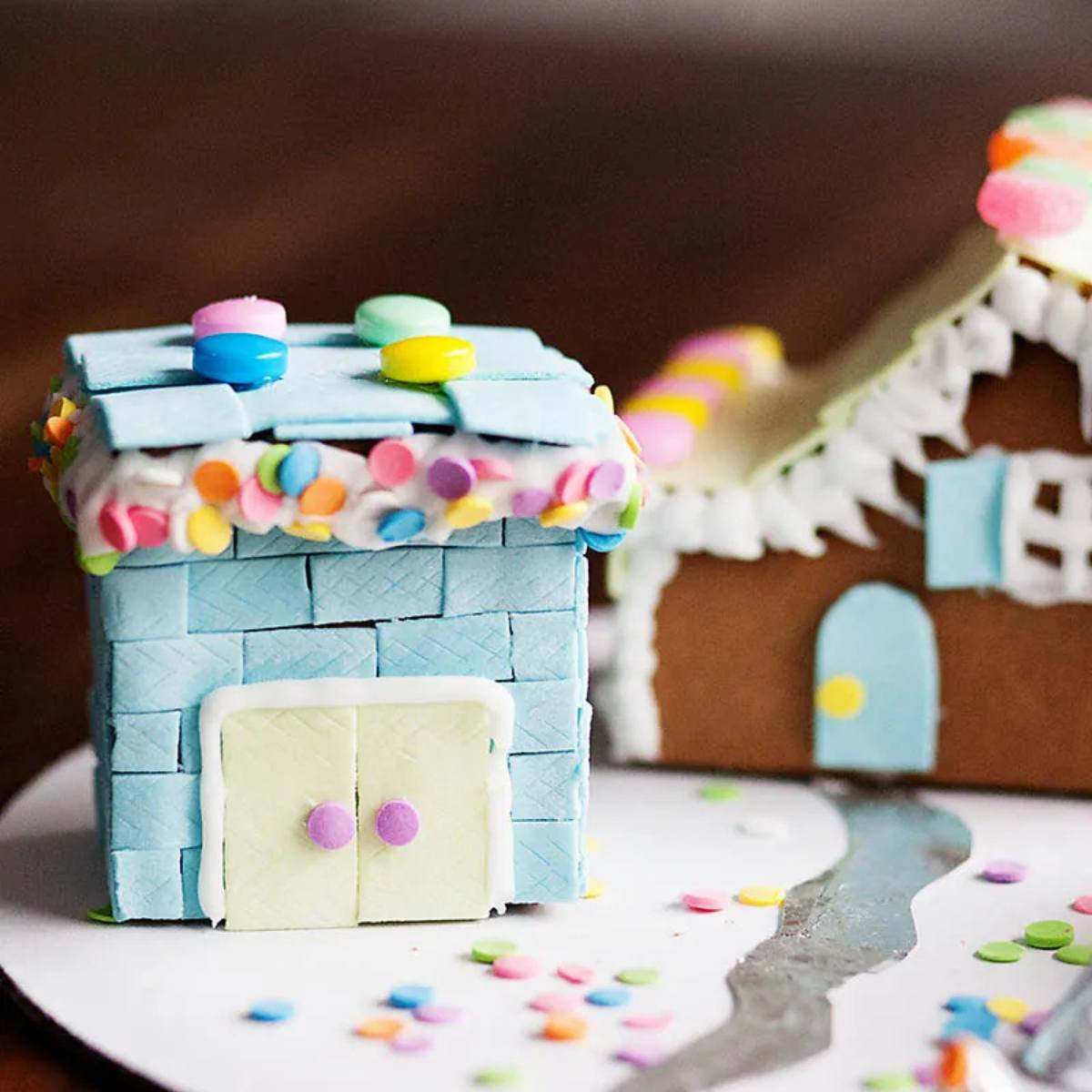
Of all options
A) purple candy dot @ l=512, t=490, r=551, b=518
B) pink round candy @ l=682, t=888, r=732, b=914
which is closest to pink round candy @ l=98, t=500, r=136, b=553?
purple candy dot @ l=512, t=490, r=551, b=518

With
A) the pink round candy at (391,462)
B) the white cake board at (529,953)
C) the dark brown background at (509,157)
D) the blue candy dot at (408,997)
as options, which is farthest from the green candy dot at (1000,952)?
the dark brown background at (509,157)

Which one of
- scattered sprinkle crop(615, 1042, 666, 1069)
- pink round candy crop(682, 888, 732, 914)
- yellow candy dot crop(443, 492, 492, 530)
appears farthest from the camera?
pink round candy crop(682, 888, 732, 914)

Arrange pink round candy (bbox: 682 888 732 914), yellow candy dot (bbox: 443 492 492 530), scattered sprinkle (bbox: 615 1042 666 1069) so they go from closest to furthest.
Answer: scattered sprinkle (bbox: 615 1042 666 1069)
yellow candy dot (bbox: 443 492 492 530)
pink round candy (bbox: 682 888 732 914)

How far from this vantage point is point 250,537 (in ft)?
4.12

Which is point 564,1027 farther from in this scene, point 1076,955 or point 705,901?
point 1076,955

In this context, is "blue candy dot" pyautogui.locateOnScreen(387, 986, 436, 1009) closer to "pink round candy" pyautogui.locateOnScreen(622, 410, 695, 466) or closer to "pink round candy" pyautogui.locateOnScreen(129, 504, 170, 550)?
"pink round candy" pyautogui.locateOnScreen(129, 504, 170, 550)

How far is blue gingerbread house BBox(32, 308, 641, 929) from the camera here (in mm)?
1229

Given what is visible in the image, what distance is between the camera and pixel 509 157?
2.88 meters

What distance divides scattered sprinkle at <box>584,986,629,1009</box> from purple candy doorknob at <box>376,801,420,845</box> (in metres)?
0.15

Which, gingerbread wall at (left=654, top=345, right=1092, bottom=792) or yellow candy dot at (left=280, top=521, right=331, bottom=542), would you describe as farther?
gingerbread wall at (left=654, top=345, right=1092, bottom=792)

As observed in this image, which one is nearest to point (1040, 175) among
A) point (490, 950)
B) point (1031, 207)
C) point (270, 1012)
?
point (1031, 207)

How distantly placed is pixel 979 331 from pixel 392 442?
0.48 meters

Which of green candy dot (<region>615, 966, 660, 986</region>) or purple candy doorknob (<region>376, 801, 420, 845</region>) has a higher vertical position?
purple candy doorknob (<region>376, 801, 420, 845</region>)

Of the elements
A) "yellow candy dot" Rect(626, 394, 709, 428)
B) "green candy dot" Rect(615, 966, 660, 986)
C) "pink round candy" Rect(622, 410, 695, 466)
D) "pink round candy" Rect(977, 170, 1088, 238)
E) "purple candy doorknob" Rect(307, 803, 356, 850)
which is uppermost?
"pink round candy" Rect(977, 170, 1088, 238)
